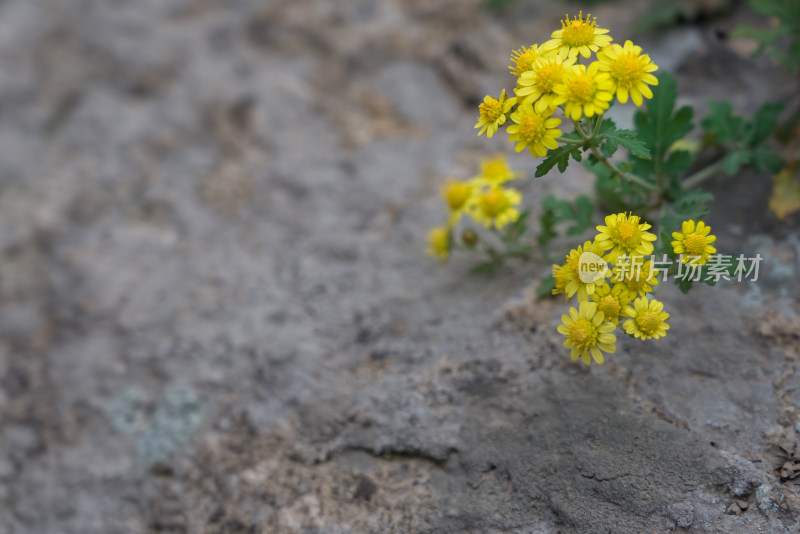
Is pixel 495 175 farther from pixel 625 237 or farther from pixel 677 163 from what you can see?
→ pixel 625 237

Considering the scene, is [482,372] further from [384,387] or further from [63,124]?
[63,124]

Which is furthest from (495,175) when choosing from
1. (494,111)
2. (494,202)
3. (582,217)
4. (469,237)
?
(494,111)

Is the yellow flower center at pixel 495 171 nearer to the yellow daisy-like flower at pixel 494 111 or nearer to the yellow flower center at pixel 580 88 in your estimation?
the yellow daisy-like flower at pixel 494 111

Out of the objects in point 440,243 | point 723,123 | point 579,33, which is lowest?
point 440,243

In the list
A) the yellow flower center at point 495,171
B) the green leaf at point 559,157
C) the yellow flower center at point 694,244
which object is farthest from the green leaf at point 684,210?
the yellow flower center at point 495,171

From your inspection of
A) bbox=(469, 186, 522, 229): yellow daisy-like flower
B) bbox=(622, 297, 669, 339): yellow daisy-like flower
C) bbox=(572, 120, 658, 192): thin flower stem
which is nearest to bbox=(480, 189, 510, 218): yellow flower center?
bbox=(469, 186, 522, 229): yellow daisy-like flower

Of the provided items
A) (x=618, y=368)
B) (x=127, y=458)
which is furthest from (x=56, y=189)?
(x=618, y=368)
